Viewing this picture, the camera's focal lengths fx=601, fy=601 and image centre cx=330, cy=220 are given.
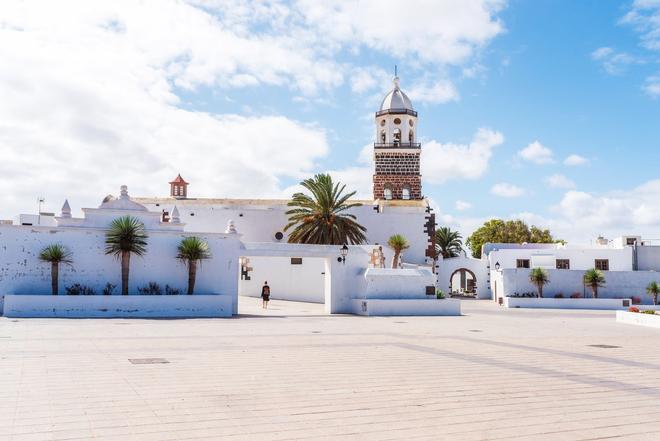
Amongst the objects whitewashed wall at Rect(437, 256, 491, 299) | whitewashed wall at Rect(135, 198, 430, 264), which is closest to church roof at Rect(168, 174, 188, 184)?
whitewashed wall at Rect(135, 198, 430, 264)

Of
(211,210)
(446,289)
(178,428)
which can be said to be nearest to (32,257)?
(178,428)

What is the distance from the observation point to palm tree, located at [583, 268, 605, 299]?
35.0 meters

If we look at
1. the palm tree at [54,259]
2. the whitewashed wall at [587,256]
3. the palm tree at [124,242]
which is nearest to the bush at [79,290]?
the palm tree at [54,259]

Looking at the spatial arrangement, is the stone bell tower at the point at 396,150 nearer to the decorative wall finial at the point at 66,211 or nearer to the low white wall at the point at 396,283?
the low white wall at the point at 396,283

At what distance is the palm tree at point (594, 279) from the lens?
35000 mm

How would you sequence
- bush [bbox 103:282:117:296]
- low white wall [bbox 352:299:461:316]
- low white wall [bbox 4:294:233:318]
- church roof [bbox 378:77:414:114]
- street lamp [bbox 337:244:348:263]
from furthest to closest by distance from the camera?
church roof [bbox 378:77:414:114] → street lamp [bbox 337:244:348:263] → low white wall [bbox 352:299:461:316] → bush [bbox 103:282:117:296] → low white wall [bbox 4:294:233:318]

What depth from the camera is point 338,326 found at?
17891mm

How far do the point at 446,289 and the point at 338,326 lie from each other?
30.3 m

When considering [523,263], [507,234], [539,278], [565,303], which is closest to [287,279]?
[539,278]

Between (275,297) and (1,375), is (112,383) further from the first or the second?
(275,297)

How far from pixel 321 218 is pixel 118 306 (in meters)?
19.1

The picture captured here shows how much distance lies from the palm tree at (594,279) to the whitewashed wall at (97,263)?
2241cm

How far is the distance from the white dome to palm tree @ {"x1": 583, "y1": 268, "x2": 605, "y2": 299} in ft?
63.5

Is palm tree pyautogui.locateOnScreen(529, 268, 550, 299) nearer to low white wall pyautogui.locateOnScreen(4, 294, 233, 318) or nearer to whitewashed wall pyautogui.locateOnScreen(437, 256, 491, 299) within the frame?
whitewashed wall pyautogui.locateOnScreen(437, 256, 491, 299)
